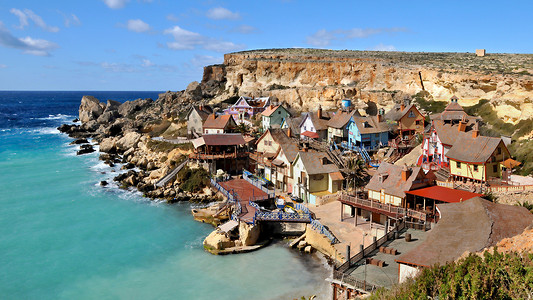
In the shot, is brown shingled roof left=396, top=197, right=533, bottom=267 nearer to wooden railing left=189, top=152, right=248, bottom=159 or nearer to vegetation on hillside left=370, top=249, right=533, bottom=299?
vegetation on hillside left=370, top=249, right=533, bottom=299

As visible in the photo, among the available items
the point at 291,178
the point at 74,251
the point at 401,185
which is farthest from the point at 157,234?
the point at 401,185

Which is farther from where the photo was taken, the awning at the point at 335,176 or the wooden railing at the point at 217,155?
the wooden railing at the point at 217,155

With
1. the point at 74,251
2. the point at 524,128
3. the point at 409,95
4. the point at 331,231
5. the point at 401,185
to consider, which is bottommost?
the point at 74,251

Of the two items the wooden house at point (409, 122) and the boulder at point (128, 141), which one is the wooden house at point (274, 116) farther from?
the boulder at point (128, 141)

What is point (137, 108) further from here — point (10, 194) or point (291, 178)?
point (291, 178)

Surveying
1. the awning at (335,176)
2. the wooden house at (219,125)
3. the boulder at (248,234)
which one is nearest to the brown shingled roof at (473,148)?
the awning at (335,176)

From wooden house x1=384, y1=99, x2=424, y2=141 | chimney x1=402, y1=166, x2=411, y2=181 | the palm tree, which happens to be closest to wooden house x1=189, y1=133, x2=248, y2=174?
the palm tree

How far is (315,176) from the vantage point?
37.8 meters

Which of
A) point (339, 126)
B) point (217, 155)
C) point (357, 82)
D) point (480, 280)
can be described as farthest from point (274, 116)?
point (480, 280)

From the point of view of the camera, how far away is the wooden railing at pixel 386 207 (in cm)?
2874

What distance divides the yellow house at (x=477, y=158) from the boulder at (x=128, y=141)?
52.3 metres

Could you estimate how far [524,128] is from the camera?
135ft

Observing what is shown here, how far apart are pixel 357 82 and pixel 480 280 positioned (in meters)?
70.4

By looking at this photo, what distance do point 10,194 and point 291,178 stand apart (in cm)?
3384
